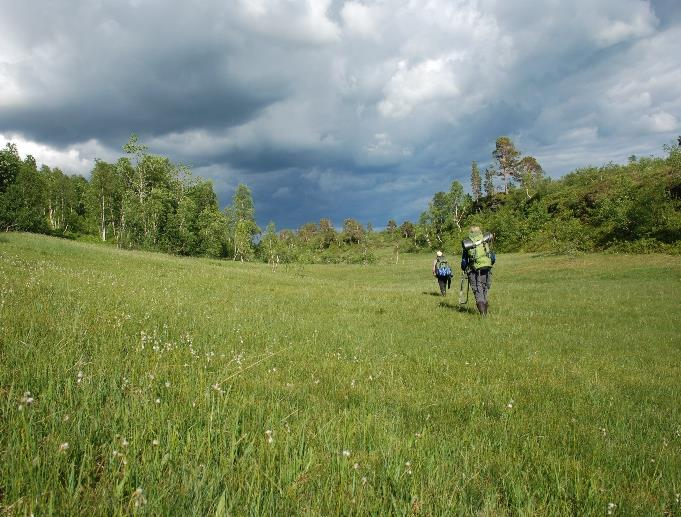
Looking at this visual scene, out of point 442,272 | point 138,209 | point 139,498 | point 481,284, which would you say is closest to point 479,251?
point 481,284

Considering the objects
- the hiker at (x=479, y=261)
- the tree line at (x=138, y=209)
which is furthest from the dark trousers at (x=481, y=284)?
the tree line at (x=138, y=209)

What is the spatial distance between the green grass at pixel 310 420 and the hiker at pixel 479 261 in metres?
4.86

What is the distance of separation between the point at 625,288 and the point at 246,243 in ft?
259

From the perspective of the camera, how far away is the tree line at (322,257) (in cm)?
5831

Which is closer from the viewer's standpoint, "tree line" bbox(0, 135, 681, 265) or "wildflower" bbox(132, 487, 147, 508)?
"wildflower" bbox(132, 487, 147, 508)

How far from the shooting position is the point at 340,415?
4.37 m

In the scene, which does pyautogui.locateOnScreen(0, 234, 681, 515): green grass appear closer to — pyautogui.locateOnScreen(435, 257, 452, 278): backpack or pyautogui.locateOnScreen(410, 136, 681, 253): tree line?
pyautogui.locateOnScreen(435, 257, 452, 278): backpack

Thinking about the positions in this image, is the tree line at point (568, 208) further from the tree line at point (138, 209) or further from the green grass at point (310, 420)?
the green grass at point (310, 420)

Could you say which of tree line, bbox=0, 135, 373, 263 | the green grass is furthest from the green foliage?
the green grass

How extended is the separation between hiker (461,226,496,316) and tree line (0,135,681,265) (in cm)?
4505

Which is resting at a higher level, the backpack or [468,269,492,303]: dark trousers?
the backpack

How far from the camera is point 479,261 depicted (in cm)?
1455

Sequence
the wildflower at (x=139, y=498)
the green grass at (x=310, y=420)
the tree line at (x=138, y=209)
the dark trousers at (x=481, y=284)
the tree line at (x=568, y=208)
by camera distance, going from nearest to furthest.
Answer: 1. the wildflower at (x=139, y=498)
2. the green grass at (x=310, y=420)
3. the dark trousers at (x=481, y=284)
4. the tree line at (x=568, y=208)
5. the tree line at (x=138, y=209)

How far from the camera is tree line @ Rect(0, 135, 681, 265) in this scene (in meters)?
58.3
